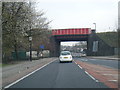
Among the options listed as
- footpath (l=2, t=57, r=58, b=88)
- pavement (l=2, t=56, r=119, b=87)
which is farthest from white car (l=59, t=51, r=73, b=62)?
footpath (l=2, t=57, r=58, b=88)

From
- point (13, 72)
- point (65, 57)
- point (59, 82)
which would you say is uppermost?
point (65, 57)

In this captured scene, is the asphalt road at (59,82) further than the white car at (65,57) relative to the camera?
No

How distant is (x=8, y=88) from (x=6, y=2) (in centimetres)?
1435

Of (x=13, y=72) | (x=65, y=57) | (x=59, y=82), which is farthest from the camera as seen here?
(x=65, y=57)

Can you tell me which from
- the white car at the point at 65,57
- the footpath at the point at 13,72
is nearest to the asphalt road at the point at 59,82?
the footpath at the point at 13,72

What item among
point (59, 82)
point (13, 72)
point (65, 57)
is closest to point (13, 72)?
point (13, 72)

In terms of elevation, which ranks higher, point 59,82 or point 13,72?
point 59,82

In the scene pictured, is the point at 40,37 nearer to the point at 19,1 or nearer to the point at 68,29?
the point at 19,1

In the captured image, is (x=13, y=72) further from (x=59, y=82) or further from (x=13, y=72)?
(x=59, y=82)

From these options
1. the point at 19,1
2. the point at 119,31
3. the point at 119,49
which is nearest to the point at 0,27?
the point at 19,1

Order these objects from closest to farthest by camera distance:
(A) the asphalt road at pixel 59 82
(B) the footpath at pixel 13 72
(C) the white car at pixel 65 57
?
(A) the asphalt road at pixel 59 82, (B) the footpath at pixel 13 72, (C) the white car at pixel 65 57

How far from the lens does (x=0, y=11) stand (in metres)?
23.3

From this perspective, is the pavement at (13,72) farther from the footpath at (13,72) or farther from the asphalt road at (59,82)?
→ the asphalt road at (59,82)

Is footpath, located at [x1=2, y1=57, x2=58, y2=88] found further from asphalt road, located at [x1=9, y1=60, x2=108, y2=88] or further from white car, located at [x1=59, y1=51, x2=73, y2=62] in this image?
white car, located at [x1=59, y1=51, x2=73, y2=62]
